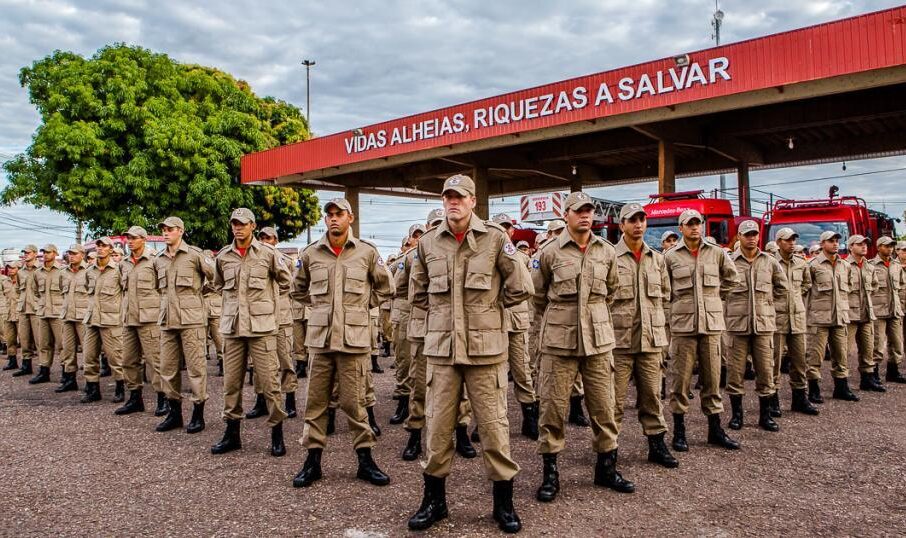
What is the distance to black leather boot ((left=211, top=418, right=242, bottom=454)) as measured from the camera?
18.7ft

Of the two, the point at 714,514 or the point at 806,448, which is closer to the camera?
the point at 714,514

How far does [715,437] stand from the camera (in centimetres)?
576

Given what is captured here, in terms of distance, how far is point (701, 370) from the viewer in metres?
5.87

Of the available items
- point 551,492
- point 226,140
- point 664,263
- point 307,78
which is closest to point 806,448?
point 664,263

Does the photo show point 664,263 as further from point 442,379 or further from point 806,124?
point 806,124

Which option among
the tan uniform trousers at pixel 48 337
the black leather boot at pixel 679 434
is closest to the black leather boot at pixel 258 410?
the black leather boot at pixel 679 434

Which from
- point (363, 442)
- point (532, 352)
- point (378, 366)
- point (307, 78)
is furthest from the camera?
point (307, 78)

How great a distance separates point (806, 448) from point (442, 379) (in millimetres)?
3729

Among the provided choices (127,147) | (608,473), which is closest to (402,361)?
(608,473)

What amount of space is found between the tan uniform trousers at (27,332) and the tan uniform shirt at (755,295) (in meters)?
11.2

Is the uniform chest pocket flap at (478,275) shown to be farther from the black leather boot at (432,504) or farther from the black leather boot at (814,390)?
the black leather boot at (814,390)

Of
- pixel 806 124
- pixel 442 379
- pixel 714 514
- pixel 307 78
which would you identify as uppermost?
pixel 307 78

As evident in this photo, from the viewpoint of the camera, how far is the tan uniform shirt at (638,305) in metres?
5.15

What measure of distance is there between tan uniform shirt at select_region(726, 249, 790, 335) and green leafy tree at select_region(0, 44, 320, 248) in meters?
19.9
